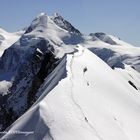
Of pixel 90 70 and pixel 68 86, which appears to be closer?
pixel 68 86

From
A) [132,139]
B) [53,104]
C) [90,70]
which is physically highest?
[53,104]

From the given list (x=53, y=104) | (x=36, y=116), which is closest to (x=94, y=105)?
(x=53, y=104)

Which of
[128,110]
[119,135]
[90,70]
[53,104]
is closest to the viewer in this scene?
[53,104]

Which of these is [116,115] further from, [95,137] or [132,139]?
[95,137]

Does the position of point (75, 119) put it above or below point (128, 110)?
above

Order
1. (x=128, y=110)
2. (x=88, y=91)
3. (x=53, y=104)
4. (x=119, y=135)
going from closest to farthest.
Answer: (x=53, y=104) < (x=119, y=135) < (x=88, y=91) < (x=128, y=110)

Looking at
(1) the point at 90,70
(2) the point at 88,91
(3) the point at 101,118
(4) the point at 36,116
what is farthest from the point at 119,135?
(1) the point at 90,70

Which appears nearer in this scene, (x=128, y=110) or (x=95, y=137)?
(x=95, y=137)

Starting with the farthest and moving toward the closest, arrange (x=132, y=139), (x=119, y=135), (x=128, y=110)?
1. (x=128, y=110)
2. (x=132, y=139)
3. (x=119, y=135)

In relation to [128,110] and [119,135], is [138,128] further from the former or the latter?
[119,135]
